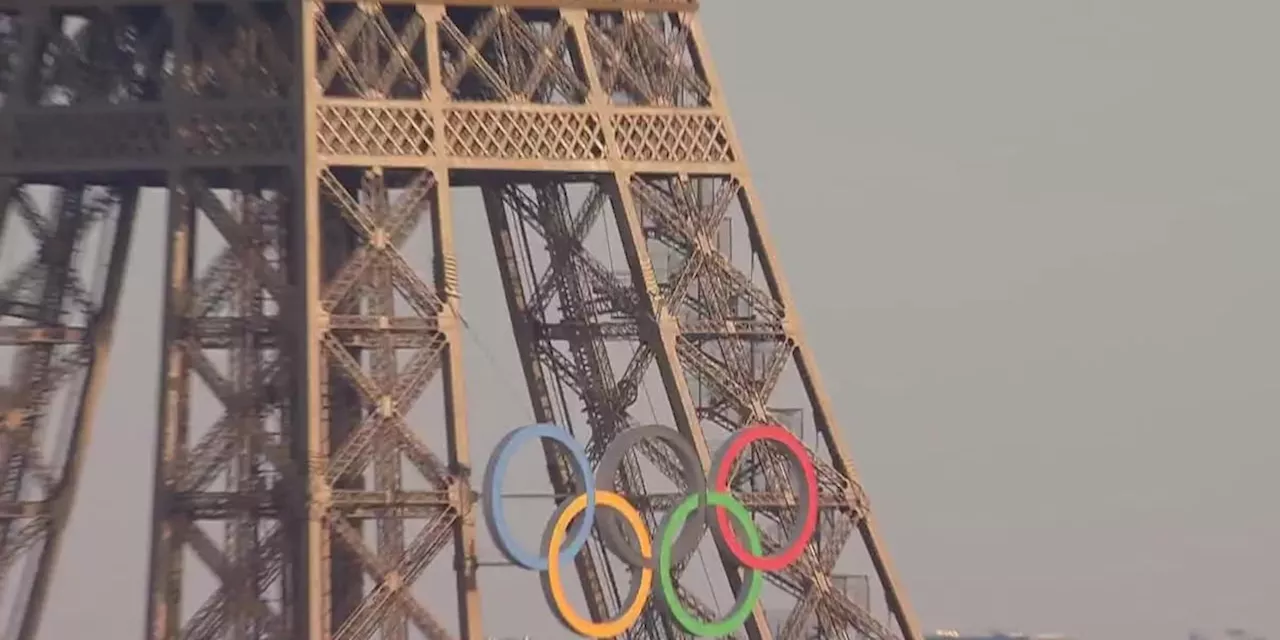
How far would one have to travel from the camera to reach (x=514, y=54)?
215 feet

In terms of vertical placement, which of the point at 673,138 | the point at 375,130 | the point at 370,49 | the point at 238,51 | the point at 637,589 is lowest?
the point at 637,589

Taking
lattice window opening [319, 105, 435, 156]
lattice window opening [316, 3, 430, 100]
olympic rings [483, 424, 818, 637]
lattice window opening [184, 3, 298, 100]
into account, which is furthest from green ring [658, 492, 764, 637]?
lattice window opening [184, 3, 298, 100]

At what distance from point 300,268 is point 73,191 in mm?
5896

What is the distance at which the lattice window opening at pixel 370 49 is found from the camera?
63781mm

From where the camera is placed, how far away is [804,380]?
64.9 metres

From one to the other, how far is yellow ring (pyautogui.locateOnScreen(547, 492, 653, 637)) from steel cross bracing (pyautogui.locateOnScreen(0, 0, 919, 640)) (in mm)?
1360

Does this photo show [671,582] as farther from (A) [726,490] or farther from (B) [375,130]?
(B) [375,130]

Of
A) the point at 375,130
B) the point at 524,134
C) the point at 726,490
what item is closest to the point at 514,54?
the point at 524,134

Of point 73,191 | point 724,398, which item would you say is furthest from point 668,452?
point 73,191

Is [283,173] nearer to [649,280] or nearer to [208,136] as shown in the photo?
[208,136]

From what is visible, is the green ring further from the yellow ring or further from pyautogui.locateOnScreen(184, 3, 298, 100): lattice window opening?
pyautogui.locateOnScreen(184, 3, 298, 100): lattice window opening

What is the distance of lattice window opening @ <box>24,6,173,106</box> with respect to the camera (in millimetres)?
65062

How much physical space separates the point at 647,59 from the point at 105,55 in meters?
8.42

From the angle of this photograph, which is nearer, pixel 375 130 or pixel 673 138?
pixel 375 130
